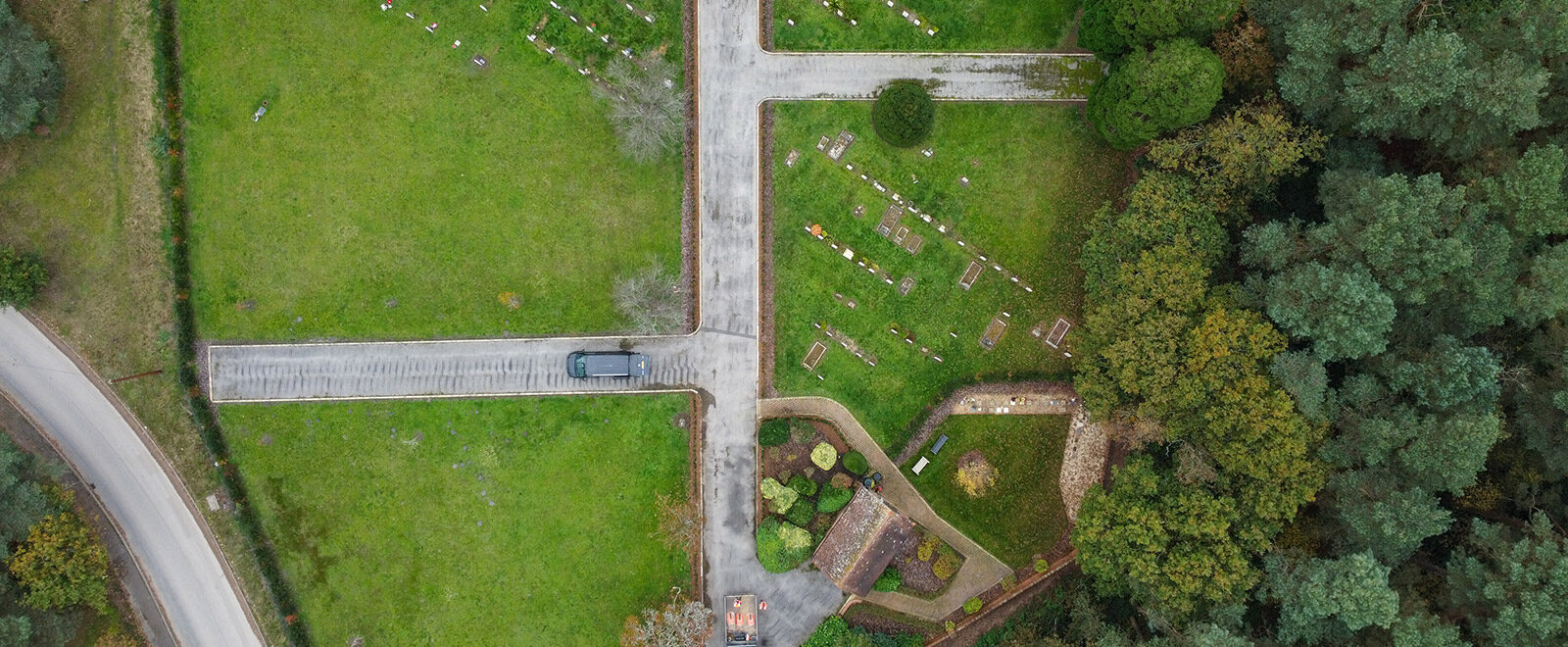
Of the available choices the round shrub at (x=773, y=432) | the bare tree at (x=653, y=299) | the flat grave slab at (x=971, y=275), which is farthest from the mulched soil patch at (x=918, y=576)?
the bare tree at (x=653, y=299)

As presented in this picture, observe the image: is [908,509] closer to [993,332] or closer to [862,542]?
[862,542]

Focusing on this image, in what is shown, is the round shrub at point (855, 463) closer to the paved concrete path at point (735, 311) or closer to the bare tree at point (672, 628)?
the paved concrete path at point (735, 311)

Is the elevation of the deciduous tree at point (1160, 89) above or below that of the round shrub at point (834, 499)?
above

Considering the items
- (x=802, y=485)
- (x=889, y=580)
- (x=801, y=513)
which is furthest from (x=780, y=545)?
(x=889, y=580)

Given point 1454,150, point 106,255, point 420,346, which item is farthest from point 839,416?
point 106,255

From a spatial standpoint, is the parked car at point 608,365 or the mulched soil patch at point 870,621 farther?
the mulched soil patch at point 870,621

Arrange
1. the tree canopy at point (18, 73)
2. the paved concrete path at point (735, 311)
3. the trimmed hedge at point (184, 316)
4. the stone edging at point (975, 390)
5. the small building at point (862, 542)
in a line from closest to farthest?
1. the tree canopy at point (18, 73)
2. the small building at point (862, 542)
3. the trimmed hedge at point (184, 316)
4. the paved concrete path at point (735, 311)
5. the stone edging at point (975, 390)

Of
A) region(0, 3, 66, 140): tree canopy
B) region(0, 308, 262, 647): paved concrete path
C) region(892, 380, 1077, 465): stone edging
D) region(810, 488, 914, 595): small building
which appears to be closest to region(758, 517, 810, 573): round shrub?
region(810, 488, 914, 595): small building

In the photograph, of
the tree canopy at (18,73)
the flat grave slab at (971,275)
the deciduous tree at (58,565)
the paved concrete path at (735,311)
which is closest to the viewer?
the deciduous tree at (58,565)

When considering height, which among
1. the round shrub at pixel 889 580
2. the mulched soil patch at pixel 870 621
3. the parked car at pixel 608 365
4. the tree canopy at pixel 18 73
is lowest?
the mulched soil patch at pixel 870 621
